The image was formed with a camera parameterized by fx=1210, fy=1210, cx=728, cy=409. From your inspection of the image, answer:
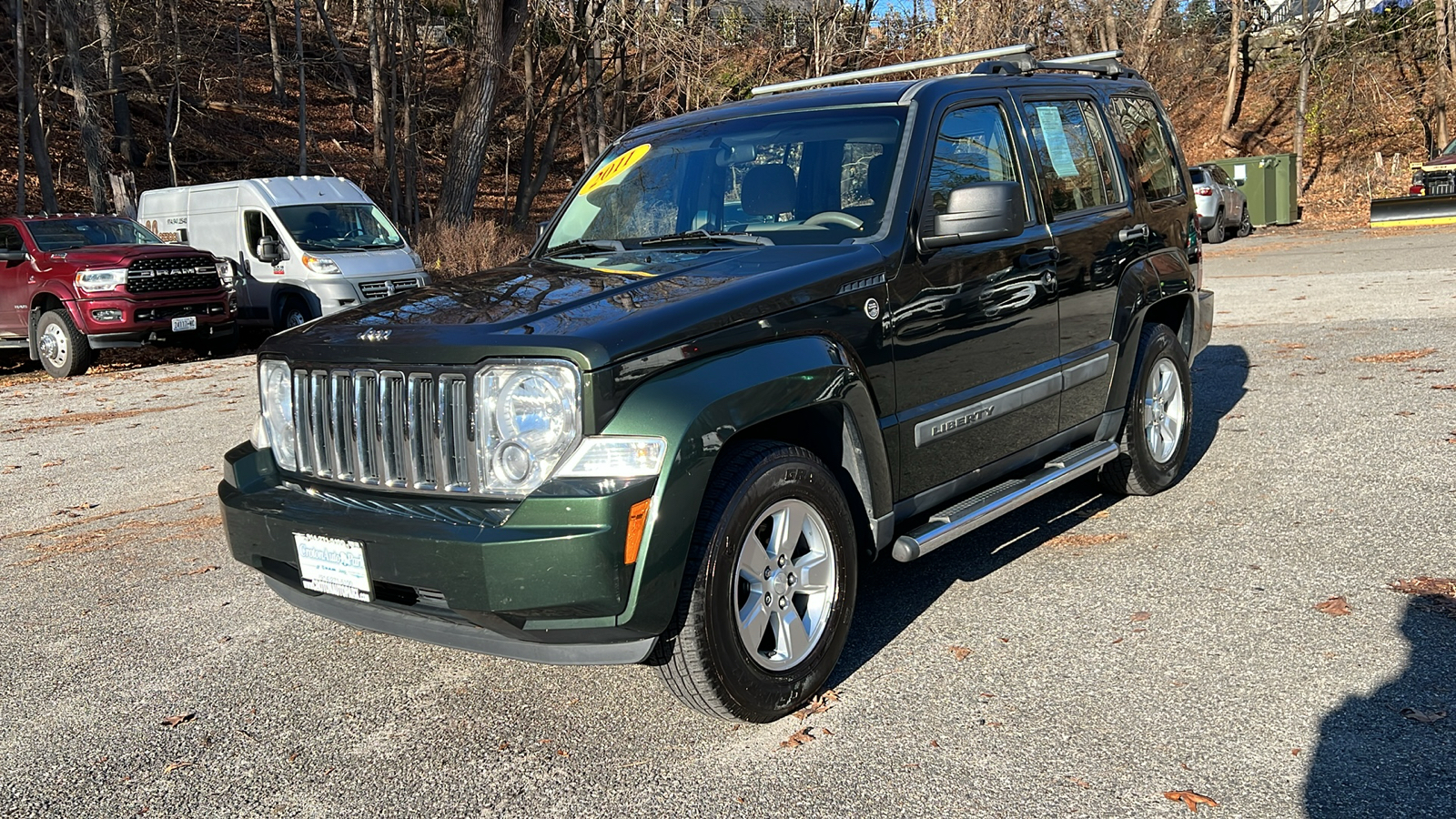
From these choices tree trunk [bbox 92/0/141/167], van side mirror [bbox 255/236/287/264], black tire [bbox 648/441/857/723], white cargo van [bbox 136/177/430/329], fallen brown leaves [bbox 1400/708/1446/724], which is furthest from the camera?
tree trunk [bbox 92/0/141/167]

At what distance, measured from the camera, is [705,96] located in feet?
75.3

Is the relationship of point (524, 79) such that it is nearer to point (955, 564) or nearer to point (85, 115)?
point (85, 115)

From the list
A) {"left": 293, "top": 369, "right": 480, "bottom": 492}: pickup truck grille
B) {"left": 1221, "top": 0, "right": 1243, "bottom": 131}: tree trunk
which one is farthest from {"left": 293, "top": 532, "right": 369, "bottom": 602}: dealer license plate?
{"left": 1221, "top": 0, "right": 1243, "bottom": 131}: tree trunk

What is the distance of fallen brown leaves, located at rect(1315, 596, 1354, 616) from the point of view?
445 centimetres

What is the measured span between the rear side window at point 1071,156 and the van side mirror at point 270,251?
43.3 ft

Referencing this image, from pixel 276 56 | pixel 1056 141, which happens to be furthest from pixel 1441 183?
pixel 276 56

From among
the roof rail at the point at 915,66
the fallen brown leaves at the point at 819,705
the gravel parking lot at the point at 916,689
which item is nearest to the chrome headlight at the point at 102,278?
the gravel parking lot at the point at 916,689

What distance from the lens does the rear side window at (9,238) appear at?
595 inches

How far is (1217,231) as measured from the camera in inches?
1014

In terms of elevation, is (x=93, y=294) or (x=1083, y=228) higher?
(x=93, y=294)

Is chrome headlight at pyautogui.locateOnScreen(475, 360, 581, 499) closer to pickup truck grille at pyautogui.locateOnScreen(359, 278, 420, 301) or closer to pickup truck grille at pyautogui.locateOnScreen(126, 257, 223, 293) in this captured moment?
pickup truck grille at pyautogui.locateOnScreen(126, 257, 223, 293)

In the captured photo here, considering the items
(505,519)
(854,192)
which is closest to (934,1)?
(854,192)

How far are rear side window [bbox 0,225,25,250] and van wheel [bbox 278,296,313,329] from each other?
315 centimetres

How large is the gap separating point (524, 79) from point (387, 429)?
24.1 meters
